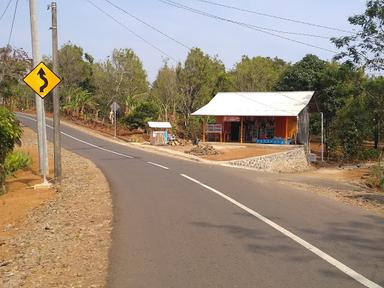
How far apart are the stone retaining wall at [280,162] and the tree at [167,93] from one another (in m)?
17.1

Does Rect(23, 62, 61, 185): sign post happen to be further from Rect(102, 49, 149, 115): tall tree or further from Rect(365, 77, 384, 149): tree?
Rect(102, 49, 149, 115): tall tree

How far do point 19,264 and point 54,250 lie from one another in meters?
0.67

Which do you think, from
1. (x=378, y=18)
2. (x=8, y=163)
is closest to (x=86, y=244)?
(x=8, y=163)

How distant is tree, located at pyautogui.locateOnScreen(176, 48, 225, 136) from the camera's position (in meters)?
49.2

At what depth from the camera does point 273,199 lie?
13.1 m

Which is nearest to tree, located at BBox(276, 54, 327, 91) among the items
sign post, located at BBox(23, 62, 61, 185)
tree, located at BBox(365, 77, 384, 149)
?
tree, located at BBox(365, 77, 384, 149)

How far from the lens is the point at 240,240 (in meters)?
8.20

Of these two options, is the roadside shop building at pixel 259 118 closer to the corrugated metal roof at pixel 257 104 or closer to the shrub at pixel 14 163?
the corrugated metal roof at pixel 257 104

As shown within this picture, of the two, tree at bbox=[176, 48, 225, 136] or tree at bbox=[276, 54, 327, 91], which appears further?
tree at bbox=[276, 54, 327, 91]

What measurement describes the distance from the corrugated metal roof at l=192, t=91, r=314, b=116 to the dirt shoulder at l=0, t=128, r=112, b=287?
25.3m

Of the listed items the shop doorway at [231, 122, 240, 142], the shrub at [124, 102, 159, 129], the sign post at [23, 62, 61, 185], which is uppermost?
the sign post at [23, 62, 61, 185]

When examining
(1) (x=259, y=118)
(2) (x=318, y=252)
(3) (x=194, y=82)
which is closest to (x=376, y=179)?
(1) (x=259, y=118)

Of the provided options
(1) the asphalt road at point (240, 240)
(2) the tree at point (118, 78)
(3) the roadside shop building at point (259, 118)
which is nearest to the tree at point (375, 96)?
(3) the roadside shop building at point (259, 118)

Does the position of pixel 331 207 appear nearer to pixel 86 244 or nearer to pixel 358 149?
pixel 86 244
